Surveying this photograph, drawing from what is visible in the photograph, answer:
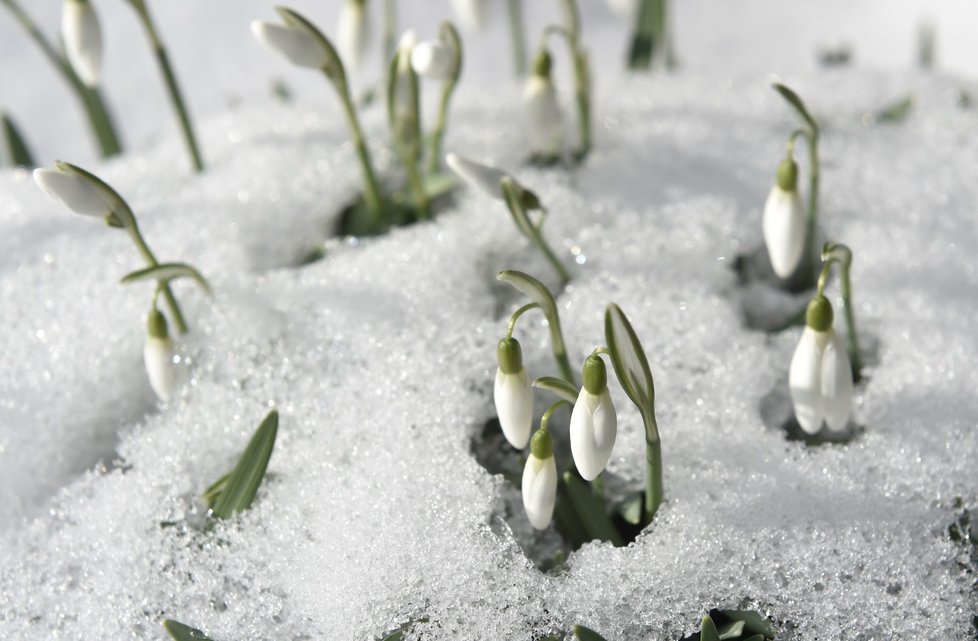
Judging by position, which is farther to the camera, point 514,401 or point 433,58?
A: point 433,58

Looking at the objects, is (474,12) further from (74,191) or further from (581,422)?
(581,422)

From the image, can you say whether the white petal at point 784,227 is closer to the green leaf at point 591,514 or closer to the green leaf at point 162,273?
the green leaf at point 591,514

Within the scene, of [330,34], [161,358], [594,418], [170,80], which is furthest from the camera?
[330,34]

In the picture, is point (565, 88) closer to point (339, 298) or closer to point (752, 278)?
point (752, 278)

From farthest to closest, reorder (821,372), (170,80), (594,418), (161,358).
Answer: (170,80), (161,358), (821,372), (594,418)

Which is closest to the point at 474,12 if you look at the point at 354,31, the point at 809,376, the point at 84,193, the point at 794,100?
the point at 354,31

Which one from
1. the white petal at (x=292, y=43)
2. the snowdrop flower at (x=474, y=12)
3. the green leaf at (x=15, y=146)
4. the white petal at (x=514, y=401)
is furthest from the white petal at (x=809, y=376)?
the green leaf at (x=15, y=146)

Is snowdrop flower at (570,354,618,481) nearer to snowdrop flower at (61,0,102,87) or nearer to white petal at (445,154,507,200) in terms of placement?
white petal at (445,154,507,200)
